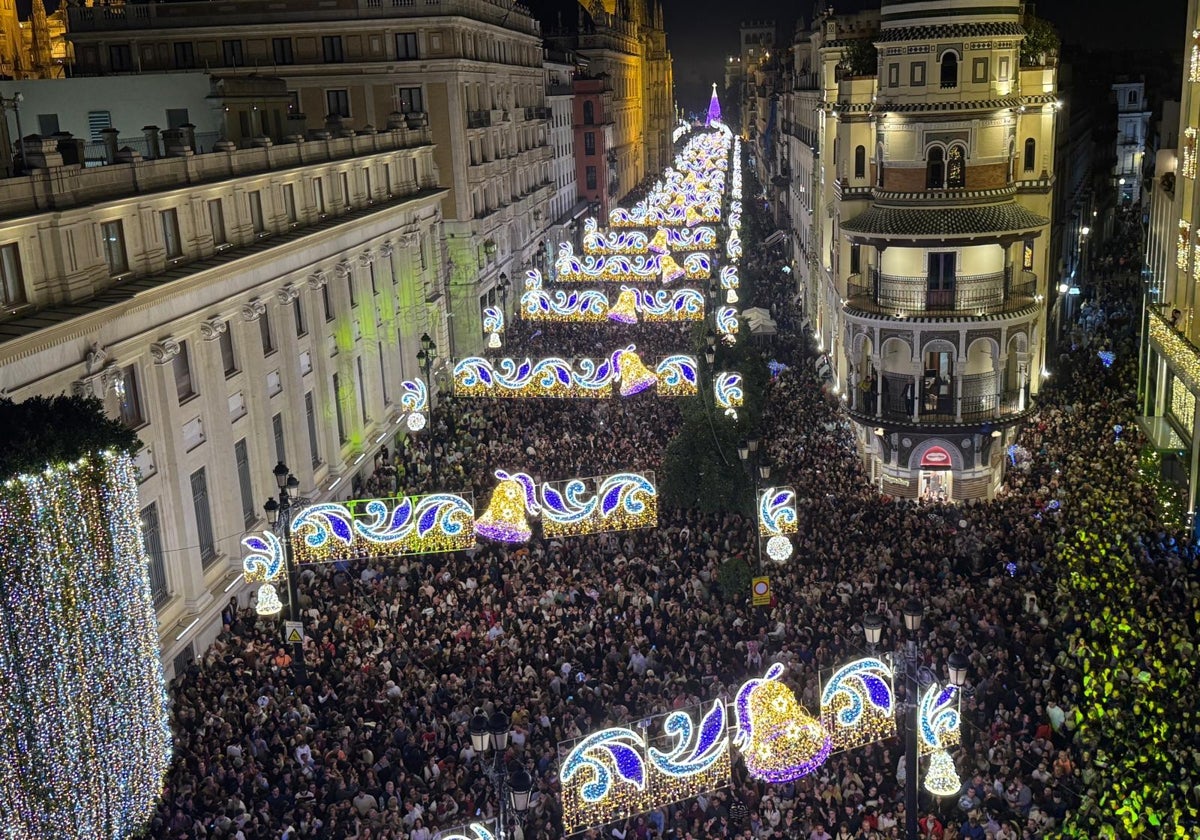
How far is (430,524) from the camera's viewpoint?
27.7 metres

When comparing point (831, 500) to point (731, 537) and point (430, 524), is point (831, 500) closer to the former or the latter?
point (731, 537)

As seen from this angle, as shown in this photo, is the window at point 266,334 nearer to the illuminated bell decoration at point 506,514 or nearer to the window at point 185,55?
the illuminated bell decoration at point 506,514

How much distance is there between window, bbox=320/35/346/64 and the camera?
54000 mm

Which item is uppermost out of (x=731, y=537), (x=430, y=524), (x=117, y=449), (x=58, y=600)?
(x=117, y=449)

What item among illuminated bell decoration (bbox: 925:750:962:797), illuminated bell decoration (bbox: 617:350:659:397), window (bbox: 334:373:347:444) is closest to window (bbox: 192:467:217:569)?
window (bbox: 334:373:347:444)

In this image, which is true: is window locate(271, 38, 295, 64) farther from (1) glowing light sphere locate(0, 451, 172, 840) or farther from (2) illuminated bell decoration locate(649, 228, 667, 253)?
(1) glowing light sphere locate(0, 451, 172, 840)

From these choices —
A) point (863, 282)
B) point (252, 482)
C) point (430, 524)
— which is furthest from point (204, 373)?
→ point (863, 282)

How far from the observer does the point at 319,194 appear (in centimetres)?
3903

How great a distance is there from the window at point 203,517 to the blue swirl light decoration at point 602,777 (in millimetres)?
13892

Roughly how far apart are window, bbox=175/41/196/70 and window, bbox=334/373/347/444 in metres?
23.0

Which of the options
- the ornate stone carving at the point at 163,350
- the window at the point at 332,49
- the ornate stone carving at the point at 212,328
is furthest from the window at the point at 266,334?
the window at the point at 332,49

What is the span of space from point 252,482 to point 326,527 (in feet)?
19.9

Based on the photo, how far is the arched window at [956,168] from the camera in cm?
3600

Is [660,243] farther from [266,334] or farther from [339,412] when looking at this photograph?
[266,334]
